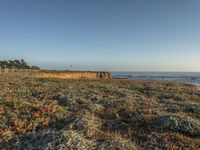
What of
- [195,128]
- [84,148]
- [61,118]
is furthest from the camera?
[61,118]

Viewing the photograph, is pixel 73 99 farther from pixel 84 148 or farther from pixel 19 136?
pixel 84 148

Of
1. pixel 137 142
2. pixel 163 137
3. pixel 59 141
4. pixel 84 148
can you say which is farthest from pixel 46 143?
pixel 163 137

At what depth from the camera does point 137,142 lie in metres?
9.30

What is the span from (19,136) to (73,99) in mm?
7429

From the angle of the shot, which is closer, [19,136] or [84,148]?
[84,148]

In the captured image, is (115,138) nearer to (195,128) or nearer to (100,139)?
(100,139)

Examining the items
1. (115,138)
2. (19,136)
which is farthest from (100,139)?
(19,136)

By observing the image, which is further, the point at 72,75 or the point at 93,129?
the point at 72,75

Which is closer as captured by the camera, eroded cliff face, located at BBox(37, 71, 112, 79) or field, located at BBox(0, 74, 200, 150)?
field, located at BBox(0, 74, 200, 150)

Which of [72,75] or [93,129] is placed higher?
[72,75]

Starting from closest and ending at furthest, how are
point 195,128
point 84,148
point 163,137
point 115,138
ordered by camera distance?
point 84,148, point 115,138, point 163,137, point 195,128

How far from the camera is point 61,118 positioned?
11.8 m

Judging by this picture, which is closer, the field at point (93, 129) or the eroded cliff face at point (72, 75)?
the field at point (93, 129)

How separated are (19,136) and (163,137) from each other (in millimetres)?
5107
